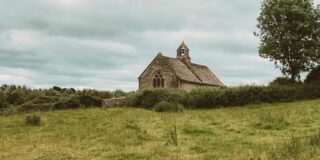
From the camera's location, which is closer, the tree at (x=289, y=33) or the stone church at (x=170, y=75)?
the tree at (x=289, y=33)

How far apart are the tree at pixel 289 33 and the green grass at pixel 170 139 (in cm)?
2625

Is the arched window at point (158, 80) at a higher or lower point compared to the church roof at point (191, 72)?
lower

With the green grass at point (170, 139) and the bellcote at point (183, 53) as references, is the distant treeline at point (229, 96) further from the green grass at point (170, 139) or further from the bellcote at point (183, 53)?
the bellcote at point (183, 53)

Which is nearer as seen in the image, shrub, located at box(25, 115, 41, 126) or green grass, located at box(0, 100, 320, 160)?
green grass, located at box(0, 100, 320, 160)

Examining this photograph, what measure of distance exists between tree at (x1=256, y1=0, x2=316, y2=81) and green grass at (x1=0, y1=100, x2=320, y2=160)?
26.3m

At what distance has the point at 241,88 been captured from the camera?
1983 inches

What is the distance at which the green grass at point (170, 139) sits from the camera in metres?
18.7

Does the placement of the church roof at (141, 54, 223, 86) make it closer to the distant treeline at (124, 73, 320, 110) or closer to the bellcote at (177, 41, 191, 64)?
the bellcote at (177, 41, 191, 64)

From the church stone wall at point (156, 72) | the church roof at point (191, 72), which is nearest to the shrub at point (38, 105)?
the church stone wall at point (156, 72)

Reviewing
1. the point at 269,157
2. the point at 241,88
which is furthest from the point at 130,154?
the point at 241,88

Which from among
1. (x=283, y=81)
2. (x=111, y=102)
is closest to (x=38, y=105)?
(x=111, y=102)

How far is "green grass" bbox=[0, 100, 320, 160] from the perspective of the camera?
737 inches

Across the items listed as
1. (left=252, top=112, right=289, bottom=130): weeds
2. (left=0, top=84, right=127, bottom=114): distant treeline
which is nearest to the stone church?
(left=0, top=84, right=127, bottom=114): distant treeline

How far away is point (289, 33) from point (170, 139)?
3991 cm
